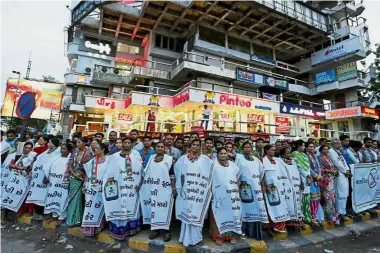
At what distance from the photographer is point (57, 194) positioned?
4.56 metres

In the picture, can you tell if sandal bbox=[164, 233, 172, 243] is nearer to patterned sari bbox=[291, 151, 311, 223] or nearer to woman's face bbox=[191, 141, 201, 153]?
woman's face bbox=[191, 141, 201, 153]

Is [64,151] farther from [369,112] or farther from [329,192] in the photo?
[369,112]

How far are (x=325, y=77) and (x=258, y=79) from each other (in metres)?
10.5

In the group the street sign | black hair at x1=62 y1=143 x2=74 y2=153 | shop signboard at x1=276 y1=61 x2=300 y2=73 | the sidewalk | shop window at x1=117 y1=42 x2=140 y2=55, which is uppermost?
shop window at x1=117 y1=42 x2=140 y2=55

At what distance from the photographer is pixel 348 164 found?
5.57 meters

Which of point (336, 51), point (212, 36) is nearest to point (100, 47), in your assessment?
point (212, 36)

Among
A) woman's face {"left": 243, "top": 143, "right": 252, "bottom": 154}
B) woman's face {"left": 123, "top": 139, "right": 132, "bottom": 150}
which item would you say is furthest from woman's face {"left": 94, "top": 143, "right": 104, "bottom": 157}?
woman's face {"left": 243, "top": 143, "right": 252, "bottom": 154}

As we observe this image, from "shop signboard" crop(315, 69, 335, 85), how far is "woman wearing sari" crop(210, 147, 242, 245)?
2627cm

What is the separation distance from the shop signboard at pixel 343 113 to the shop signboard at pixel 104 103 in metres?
20.2

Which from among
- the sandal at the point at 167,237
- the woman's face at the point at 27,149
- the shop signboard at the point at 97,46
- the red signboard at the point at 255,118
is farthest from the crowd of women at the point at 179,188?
the shop signboard at the point at 97,46

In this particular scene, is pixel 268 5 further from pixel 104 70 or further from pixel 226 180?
pixel 226 180

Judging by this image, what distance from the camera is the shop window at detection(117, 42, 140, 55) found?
79.0 ft

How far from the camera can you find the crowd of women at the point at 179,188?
364 cm

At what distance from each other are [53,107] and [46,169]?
1019 inches
